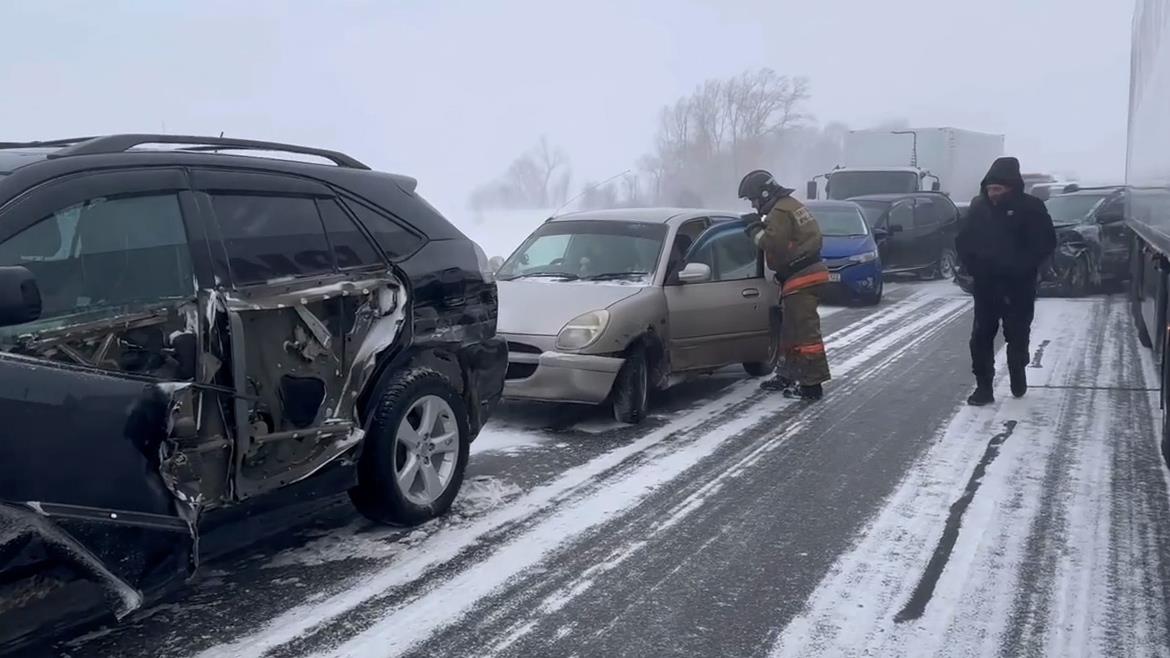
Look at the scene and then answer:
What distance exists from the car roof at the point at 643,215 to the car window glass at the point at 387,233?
144 inches

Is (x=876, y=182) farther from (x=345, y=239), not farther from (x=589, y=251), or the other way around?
(x=345, y=239)

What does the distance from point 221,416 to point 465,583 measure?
4.15ft

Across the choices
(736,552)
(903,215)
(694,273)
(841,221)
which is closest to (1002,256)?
(694,273)

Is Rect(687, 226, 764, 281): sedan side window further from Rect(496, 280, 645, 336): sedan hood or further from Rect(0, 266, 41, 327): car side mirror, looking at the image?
Rect(0, 266, 41, 327): car side mirror

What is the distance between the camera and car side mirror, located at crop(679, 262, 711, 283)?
8.43m

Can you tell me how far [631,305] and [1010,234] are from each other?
318 centimetres

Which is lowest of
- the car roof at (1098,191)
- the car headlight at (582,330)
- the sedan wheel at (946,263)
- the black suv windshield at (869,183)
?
the sedan wheel at (946,263)

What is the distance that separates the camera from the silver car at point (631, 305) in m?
7.60

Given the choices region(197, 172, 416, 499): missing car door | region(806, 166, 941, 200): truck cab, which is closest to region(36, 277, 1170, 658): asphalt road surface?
region(197, 172, 416, 499): missing car door

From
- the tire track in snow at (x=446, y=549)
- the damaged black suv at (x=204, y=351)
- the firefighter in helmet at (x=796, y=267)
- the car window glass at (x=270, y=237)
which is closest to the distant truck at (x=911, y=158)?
the firefighter in helmet at (x=796, y=267)

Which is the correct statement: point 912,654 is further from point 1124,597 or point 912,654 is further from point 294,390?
point 294,390

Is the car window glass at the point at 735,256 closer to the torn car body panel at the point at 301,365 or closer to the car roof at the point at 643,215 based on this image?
the car roof at the point at 643,215

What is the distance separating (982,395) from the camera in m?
8.77

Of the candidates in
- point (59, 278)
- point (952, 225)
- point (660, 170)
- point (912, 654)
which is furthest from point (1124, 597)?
point (660, 170)
